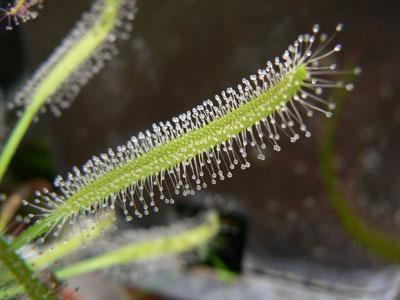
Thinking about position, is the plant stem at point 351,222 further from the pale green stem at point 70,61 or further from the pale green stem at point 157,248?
the pale green stem at point 70,61

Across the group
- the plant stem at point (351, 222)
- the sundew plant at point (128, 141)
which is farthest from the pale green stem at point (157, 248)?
the plant stem at point (351, 222)

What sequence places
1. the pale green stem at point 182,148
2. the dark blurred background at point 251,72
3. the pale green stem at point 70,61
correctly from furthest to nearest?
1. the dark blurred background at point 251,72
2. the pale green stem at point 70,61
3. the pale green stem at point 182,148

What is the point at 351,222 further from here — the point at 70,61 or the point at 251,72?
the point at 70,61

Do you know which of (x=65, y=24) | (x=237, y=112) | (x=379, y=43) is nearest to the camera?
(x=237, y=112)

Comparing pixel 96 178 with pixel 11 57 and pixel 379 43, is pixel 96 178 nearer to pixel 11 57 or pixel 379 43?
pixel 379 43

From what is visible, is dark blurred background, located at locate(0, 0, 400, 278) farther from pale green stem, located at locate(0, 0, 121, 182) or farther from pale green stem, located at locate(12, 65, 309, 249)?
pale green stem, located at locate(12, 65, 309, 249)

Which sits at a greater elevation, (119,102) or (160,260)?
(119,102)

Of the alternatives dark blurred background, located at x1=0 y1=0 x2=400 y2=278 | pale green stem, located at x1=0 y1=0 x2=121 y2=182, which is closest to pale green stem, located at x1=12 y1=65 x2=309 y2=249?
pale green stem, located at x1=0 y1=0 x2=121 y2=182

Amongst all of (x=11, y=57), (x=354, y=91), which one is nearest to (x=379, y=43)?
(x=354, y=91)
